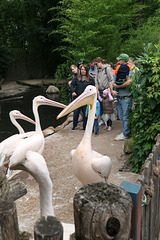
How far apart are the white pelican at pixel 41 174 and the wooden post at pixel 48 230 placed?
0.64 meters

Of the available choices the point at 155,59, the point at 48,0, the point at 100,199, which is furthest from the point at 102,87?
the point at 48,0

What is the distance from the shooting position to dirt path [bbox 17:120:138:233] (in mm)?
3157

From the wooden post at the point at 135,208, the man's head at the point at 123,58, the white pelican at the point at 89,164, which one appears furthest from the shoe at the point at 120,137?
the wooden post at the point at 135,208

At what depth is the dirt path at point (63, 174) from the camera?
3.16 metres

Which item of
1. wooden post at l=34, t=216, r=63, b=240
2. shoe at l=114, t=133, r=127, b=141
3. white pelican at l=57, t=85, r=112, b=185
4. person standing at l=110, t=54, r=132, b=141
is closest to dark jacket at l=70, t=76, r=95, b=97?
person standing at l=110, t=54, r=132, b=141

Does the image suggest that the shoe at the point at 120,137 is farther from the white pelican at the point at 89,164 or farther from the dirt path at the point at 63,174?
the white pelican at the point at 89,164

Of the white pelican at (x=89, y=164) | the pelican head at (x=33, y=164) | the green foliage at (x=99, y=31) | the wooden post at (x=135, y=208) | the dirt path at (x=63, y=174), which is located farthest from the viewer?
the green foliage at (x=99, y=31)

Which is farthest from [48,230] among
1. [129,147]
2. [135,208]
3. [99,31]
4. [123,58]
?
[99,31]

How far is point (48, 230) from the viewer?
→ 36.5 inches

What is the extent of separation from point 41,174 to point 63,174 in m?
2.66

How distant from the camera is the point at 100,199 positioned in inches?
39.8

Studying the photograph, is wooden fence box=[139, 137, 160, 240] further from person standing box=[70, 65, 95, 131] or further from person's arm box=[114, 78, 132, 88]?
person standing box=[70, 65, 95, 131]

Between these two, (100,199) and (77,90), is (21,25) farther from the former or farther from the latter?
(100,199)

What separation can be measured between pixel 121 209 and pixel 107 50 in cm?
1046
